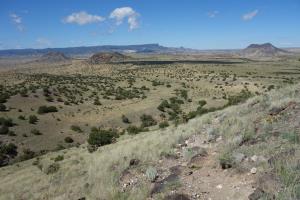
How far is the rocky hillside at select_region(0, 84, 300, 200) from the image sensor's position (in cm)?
773

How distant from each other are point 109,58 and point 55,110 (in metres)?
140

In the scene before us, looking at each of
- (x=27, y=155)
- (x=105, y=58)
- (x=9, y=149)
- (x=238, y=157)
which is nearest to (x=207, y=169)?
(x=238, y=157)

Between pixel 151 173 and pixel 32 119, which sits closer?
pixel 151 173

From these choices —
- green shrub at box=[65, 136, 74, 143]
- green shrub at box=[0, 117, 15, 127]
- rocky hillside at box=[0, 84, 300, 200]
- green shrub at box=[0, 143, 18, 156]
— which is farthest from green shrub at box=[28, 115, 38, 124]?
rocky hillside at box=[0, 84, 300, 200]

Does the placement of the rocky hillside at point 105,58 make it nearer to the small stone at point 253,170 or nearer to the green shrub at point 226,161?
the green shrub at point 226,161

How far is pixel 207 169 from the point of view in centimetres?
944

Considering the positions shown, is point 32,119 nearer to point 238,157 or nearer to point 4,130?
point 4,130

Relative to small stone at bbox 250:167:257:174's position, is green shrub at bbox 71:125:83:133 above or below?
below

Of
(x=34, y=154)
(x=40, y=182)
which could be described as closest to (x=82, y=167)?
(x=40, y=182)

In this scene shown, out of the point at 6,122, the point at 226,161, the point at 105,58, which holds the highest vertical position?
the point at 226,161

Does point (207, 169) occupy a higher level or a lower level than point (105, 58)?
higher

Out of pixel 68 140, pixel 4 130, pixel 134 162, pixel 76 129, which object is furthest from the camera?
pixel 76 129

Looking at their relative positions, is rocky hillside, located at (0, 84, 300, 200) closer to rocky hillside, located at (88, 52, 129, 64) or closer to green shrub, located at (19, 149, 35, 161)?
green shrub, located at (19, 149, 35, 161)

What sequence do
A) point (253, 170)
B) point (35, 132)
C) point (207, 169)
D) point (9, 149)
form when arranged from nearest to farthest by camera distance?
1. point (253, 170)
2. point (207, 169)
3. point (9, 149)
4. point (35, 132)
